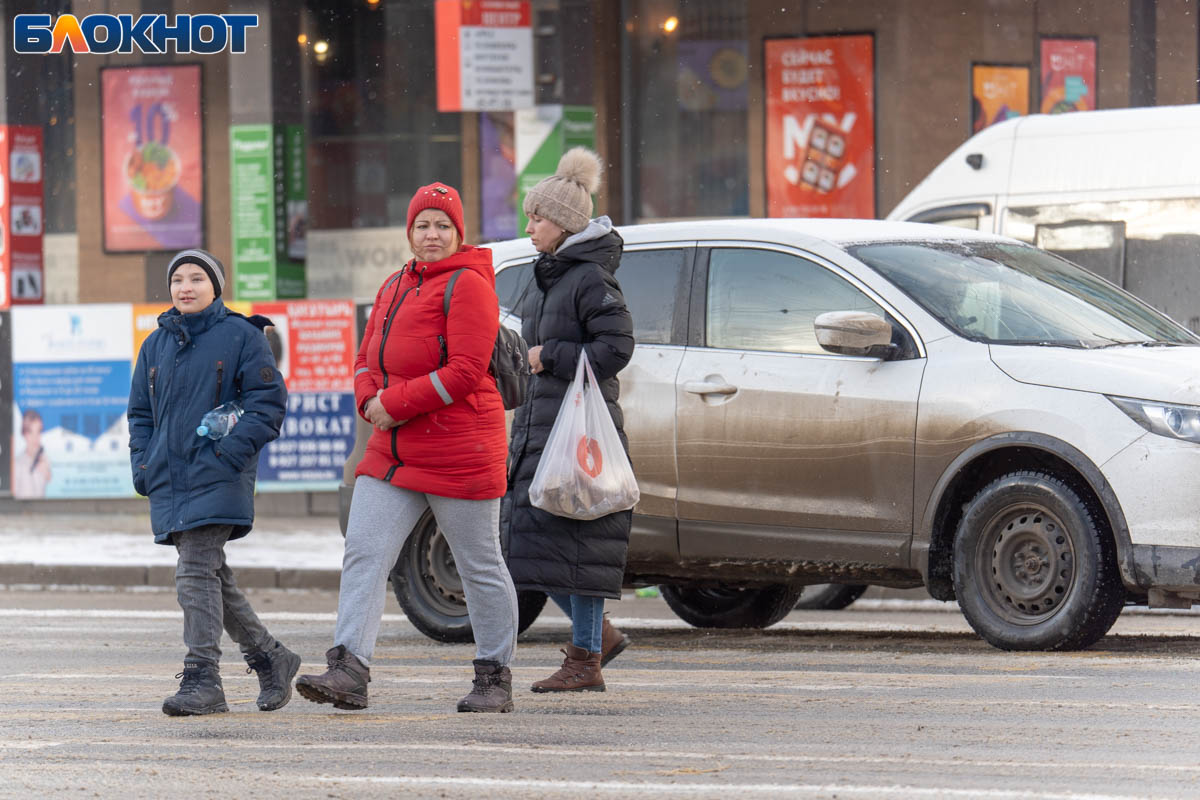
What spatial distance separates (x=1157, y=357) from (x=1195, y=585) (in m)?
0.93

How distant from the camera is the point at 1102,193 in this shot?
40.6 feet

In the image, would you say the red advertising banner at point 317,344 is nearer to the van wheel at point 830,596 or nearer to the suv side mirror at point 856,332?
the van wheel at point 830,596

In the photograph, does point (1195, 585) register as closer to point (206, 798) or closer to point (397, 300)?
point (397, 300)

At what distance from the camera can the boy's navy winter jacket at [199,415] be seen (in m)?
6.94

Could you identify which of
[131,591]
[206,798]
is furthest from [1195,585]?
[131,591]

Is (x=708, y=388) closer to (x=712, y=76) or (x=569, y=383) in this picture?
A: (x=569, y=383)

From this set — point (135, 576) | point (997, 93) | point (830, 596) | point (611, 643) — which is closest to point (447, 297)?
point (611, 643)

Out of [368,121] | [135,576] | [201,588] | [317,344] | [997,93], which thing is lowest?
[135,576]

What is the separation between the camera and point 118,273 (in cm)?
2030

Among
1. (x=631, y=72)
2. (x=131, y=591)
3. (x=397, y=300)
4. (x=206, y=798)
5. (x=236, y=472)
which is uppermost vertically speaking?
(x=631, y=72)

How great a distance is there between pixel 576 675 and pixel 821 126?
12.8 meters

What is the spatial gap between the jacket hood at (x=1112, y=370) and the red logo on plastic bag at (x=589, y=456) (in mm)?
1888

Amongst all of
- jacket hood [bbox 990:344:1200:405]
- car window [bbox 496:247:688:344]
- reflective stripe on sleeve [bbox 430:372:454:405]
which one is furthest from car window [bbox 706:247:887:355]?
reflective stripe on sleeve [bbox 430:372:454:405]

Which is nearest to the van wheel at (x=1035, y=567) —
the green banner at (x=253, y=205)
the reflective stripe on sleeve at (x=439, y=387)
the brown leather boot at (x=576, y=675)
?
the brown leather boot at (x=576, y=675)
